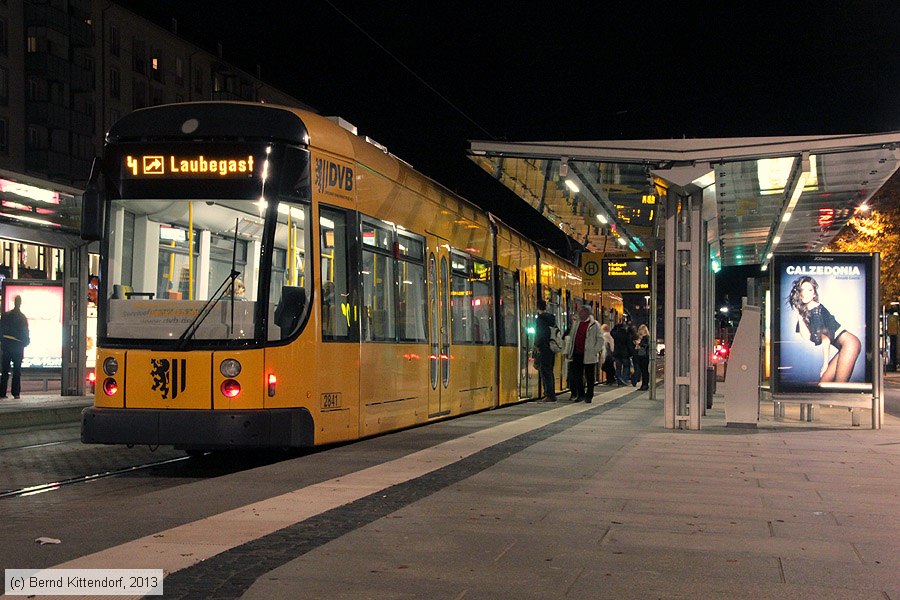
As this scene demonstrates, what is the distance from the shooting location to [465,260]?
1800cm

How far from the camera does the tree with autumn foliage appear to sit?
138 feet

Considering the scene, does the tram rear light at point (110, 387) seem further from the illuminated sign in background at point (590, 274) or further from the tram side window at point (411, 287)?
the illuminated sign in background at point (590, 274)

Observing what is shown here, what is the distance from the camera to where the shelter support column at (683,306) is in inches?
608

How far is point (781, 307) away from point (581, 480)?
7369 millimetres

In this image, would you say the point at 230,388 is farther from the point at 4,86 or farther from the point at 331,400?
the point at 4,86

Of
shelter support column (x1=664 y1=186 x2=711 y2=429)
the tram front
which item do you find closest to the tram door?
shelter support column (x1=664 y1=186 x2=711 y2=429)

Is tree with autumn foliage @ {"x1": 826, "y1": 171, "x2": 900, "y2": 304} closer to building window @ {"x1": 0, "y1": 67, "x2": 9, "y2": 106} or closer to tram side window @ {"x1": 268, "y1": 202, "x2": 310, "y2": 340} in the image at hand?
tram side window @ {"x1": 268, "y1": 202, "x2": 310, "y2": 340}

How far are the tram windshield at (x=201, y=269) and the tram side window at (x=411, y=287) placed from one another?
123 inches

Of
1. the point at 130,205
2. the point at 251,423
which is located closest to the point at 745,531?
the point at 251,423

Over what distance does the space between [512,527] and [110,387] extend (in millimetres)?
4807

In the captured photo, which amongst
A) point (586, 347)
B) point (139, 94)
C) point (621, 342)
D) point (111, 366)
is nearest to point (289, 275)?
point (111, 366)

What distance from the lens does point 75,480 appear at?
10.8m

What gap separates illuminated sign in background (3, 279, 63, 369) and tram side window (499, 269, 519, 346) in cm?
831

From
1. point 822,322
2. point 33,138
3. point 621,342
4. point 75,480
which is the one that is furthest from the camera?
point 33,138
